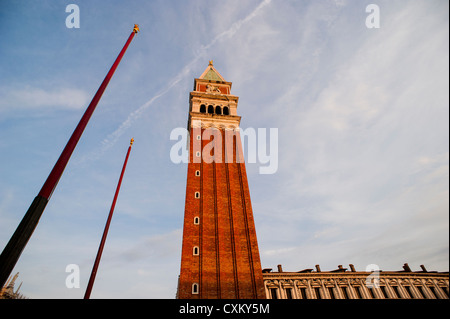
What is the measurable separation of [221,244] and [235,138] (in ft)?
53.7

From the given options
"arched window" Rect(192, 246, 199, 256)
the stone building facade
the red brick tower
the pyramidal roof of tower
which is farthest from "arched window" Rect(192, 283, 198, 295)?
the pyramidal roof of tower

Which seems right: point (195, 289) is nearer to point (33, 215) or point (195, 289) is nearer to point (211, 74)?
point (33, 215)

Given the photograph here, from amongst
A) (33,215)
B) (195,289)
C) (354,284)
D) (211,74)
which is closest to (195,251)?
(195,289)

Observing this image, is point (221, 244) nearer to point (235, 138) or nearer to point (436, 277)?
point (235, 138)

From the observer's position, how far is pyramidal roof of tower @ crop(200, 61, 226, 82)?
148 feet

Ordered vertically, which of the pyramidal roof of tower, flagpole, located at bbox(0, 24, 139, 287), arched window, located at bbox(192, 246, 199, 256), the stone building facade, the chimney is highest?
the pyramidal roof of tower

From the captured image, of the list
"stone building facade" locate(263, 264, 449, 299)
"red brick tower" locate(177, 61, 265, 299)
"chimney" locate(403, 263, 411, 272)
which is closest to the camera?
"red brick tower" locate(177, 61, 265, 299)

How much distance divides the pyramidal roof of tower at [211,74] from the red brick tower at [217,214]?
759cm

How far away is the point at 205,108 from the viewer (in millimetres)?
37906

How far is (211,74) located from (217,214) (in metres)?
32.5

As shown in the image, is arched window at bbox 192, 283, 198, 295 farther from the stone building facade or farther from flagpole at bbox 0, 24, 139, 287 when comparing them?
flagpole at bbox 0, 24, 139, 287

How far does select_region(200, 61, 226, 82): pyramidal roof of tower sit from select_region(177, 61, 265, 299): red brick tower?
7586 millimetres

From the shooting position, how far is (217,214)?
1025 inches
